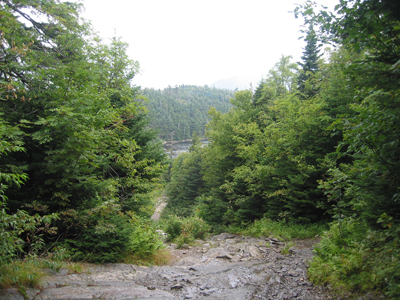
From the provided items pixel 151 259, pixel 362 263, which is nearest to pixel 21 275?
pixel 151 259

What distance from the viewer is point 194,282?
6477 millimetres

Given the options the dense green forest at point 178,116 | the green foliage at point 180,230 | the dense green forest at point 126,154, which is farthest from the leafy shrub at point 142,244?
the dense green forest at point 178,116

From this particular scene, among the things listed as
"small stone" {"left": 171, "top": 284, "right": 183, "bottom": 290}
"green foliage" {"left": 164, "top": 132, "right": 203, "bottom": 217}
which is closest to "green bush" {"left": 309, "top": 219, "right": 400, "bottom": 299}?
"small stone" {"left": 171, "top": 284, "right": 183, "bottom": 290}

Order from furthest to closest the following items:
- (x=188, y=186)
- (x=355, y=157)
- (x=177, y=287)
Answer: (x=188, y=186), (x=355, y=157), (x=177, y=287)

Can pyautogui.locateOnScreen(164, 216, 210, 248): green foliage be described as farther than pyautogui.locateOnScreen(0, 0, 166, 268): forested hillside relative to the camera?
Yes

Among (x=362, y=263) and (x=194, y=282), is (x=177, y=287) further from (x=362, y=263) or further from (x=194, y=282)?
(x=362, y=263)

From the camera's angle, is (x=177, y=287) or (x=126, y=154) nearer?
(x=177, y=287)

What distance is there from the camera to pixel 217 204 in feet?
67.4

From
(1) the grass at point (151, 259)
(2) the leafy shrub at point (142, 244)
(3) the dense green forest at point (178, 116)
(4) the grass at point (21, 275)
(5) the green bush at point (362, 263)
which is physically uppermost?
(3) the dense green forest at point (178, 116)

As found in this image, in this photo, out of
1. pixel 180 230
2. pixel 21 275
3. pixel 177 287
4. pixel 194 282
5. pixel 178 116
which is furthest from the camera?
pixel 178 116

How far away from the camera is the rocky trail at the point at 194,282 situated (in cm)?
500

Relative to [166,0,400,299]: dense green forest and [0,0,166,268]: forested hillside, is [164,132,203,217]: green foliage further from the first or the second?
[0,0,166,268]: forested hillside

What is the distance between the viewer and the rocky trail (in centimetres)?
500

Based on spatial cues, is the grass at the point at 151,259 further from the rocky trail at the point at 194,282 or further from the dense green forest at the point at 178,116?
the dense green forest at the point at 178,116
